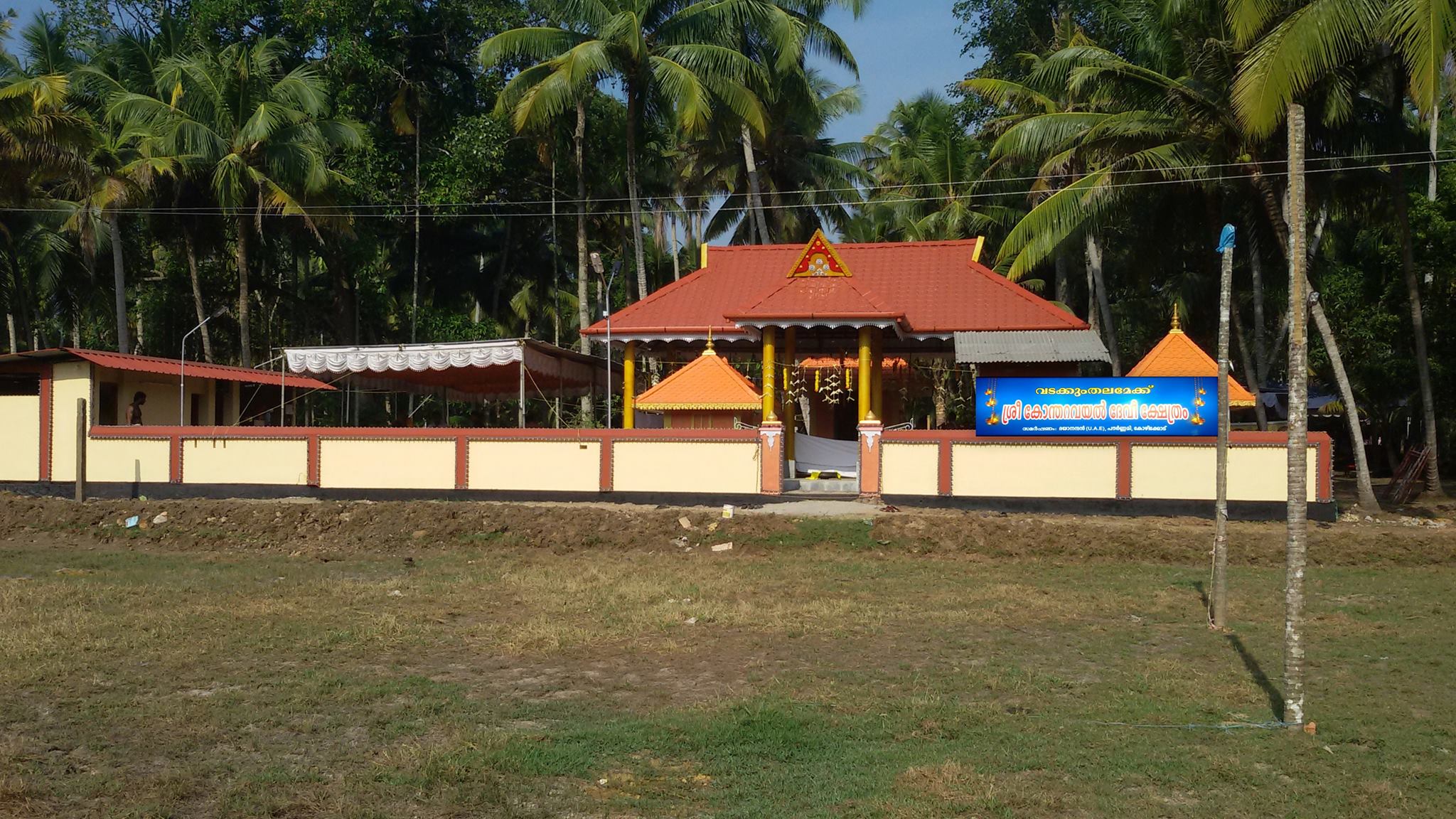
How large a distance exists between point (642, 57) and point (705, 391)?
1020 cm

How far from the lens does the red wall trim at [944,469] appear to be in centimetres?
2116

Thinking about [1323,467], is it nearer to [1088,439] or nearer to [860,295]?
[1088,439]

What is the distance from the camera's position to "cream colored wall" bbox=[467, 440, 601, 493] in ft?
72.9

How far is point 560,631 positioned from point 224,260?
32530mm

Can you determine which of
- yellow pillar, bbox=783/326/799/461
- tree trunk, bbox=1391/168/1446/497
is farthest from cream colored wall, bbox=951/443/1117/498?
tree trunk, bbox=1391/168/1446/497

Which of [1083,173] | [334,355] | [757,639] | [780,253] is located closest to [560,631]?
[757,639]

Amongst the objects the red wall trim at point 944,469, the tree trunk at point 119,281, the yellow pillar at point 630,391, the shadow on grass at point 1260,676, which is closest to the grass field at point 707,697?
the shadow on grass at point 1260,676

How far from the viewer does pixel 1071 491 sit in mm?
20766

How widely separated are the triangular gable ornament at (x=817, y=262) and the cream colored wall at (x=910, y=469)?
4.31 m

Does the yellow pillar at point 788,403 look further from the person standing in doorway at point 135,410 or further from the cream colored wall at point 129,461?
the person standing in doorway at point 135,410

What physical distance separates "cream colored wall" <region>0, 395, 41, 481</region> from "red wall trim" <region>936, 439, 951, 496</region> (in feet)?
59.6

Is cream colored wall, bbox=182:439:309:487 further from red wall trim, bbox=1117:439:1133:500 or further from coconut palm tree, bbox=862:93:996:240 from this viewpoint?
coconut palm tree, bbox=862:93:996:240

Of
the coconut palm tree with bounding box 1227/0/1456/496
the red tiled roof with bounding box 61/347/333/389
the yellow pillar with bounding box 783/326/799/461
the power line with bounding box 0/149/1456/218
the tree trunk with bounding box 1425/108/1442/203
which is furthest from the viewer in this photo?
the tree trunk with bounding box 1425/108/1442/203

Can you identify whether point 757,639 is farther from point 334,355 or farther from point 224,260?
point 224,260
